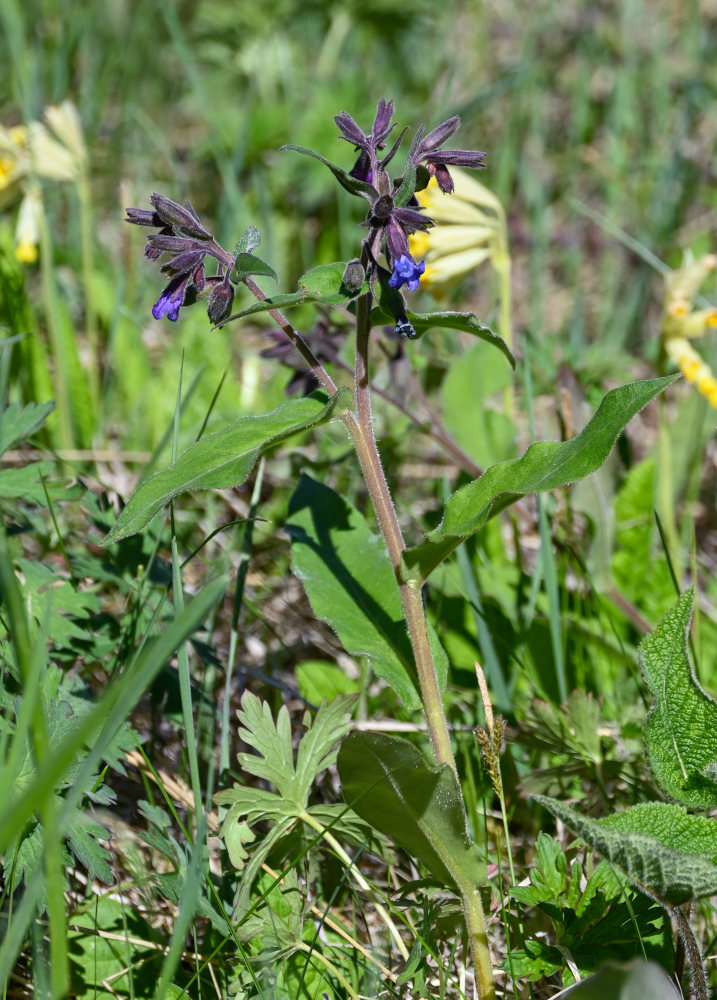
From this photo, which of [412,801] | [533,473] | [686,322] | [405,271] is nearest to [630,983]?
[412,801]

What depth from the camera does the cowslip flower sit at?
234 cm

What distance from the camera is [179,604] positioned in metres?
1.41

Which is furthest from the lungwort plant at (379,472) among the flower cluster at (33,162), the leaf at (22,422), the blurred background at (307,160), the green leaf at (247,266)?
the flower cluster at (33,162)

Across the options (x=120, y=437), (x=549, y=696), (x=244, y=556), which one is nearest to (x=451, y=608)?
(x=549, y=696)

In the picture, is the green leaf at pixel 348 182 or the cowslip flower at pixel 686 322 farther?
the cowslip flower at pixel 686 322

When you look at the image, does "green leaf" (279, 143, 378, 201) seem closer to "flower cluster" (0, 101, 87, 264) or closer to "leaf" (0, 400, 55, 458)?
"leaf" (0, 400, 55, 458)

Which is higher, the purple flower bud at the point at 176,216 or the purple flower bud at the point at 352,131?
the purple flower bud at the point at 352,131

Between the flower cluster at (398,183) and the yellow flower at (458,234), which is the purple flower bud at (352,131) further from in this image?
the yellow flower at (458,234)

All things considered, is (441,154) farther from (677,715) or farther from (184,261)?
(677,715)

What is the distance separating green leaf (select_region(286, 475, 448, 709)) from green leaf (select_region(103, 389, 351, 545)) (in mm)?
324

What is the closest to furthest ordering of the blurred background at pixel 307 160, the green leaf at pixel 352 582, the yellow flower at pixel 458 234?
the green leaf at pixel 352 582 → the yellow flower at pixel 458 234 → the blurred background at pixel 307 160

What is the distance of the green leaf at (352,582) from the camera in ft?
4.83

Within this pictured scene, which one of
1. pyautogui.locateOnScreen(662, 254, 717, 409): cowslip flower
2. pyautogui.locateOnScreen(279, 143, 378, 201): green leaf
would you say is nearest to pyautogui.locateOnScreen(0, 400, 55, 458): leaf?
pyautogui.locateOnScreen(279, 143, 378, 201): green leaf

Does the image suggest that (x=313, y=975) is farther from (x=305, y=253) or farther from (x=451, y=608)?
(x=305, y=253)
